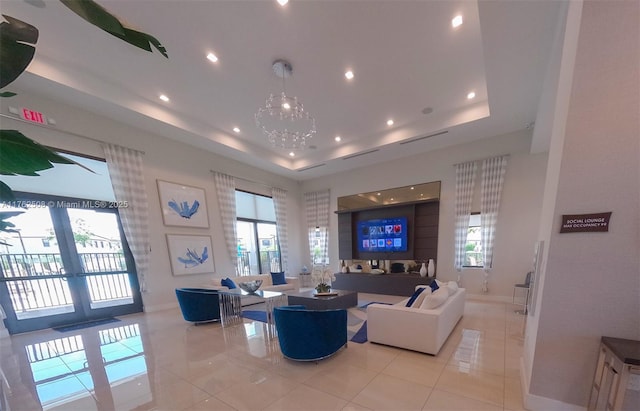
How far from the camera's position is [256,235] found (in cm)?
791

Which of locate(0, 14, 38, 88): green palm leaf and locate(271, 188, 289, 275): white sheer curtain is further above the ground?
locate(0, 14, 38, 88): green palm leaf

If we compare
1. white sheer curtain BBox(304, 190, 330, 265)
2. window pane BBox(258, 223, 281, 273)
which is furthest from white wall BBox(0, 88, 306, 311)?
white sheer curtain BBox(304, 190, 330, 265)

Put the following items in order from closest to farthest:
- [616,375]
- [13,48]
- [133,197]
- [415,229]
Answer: [13,48]
[616,375]
[133,197]
[415,229]

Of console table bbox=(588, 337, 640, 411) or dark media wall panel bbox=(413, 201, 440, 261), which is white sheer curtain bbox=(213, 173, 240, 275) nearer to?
dark media wall panel bbox=(413, 201, 440, 261)

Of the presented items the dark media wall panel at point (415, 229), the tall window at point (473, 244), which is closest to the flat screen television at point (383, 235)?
the dark media wall panel at point (415, 229)

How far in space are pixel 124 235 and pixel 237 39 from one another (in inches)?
177

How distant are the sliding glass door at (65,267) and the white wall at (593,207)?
6.72 meters

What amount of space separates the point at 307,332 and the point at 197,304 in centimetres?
255

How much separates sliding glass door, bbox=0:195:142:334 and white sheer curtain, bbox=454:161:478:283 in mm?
7277

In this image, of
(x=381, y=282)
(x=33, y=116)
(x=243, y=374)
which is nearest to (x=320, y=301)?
(x=243, y=374)

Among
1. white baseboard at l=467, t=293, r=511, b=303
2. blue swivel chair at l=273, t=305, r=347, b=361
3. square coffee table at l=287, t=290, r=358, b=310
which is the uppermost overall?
blue swivel chair at l=273, t=305, r=347, b=361

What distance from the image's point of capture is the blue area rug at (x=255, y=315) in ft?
15.1

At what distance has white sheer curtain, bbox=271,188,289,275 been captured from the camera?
27.1 feet

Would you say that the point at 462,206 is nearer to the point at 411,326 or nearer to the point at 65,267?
the point at 411,326
